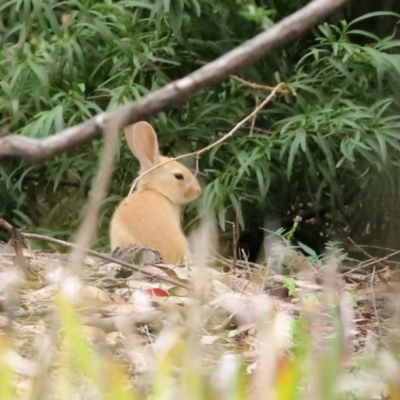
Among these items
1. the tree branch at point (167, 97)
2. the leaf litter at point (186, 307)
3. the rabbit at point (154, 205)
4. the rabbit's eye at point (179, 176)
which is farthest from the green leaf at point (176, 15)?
the tree branch at point (167, 97)

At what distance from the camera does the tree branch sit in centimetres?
80

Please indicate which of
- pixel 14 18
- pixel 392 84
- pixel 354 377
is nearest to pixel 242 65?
pixel 354 377

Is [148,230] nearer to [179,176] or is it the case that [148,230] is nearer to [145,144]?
[145,144]

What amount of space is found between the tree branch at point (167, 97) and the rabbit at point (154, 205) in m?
2.56

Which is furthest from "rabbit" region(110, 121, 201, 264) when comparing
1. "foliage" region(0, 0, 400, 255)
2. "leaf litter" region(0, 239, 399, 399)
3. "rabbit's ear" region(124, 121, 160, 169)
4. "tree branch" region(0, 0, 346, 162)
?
"tree branch" region(0, 0, 346, 162)

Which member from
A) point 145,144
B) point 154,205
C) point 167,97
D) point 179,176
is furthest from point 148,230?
point 167,97

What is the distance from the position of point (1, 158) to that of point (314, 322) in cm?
99

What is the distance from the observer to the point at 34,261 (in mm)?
3490

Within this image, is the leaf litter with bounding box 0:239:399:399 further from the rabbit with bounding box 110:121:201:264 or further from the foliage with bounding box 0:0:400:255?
the foliage with bounding box 0:0:400:255

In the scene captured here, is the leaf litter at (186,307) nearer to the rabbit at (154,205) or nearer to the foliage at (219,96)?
the rabbit at (154,205)

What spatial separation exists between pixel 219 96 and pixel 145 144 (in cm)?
58

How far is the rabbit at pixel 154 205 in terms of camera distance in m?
3.88

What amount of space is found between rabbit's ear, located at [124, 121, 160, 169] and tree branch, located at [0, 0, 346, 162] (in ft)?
11.4

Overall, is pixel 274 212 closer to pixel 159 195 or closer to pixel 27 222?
pixel 159 195
